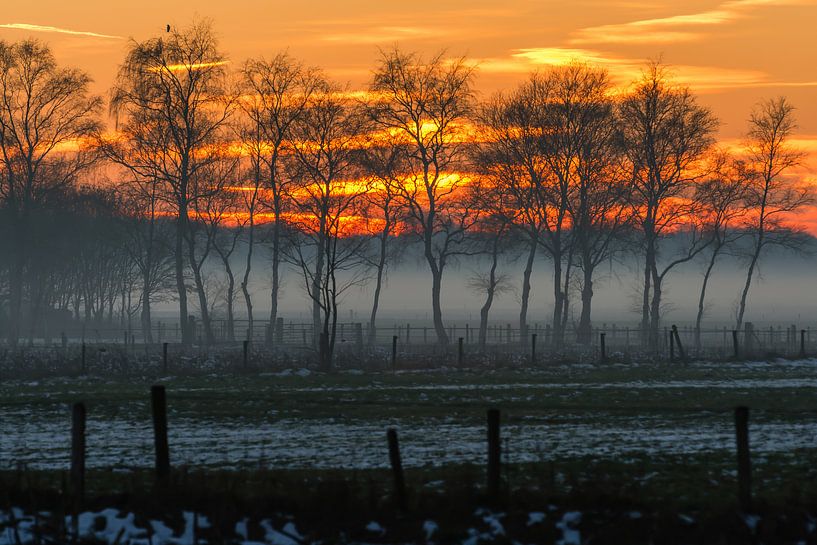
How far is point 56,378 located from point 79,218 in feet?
174

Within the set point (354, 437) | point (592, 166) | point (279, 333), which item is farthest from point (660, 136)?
point (354, 437)

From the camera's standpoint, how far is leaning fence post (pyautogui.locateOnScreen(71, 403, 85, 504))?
49.6 feet

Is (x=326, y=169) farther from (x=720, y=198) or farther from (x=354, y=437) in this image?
(x=354, y=437)

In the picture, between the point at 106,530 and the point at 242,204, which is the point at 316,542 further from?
the point at 242,204

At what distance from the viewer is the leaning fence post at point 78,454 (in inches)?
595

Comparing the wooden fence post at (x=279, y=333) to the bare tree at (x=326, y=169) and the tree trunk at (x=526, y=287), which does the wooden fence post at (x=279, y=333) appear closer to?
the bare tree at (x=326, y=169)

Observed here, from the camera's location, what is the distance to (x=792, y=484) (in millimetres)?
→ 17422

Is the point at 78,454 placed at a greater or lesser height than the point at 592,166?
lesser

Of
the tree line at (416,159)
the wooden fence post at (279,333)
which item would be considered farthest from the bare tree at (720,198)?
the wooden fence post at (279,333)

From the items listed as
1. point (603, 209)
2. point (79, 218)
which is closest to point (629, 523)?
point (603, 209)

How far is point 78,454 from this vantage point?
50.1ft

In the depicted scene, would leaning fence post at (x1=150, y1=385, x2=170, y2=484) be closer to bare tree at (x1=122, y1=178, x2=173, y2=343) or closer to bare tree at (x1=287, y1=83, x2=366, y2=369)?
bare tree at (x1=287, y1=83, x2=366, y2=369)

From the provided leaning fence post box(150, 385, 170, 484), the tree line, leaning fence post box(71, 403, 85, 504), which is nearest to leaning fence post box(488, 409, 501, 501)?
leaning fence post box(150, 385, 170, 484)

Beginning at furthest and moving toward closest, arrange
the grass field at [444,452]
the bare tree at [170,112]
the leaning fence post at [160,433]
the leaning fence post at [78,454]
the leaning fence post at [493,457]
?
the bare tree at [170,112] < the leaning fence post at [160,433] < the leaning fence post at [493,457] < the leaning fence post at [78,454] < the grass field at [444,452]
